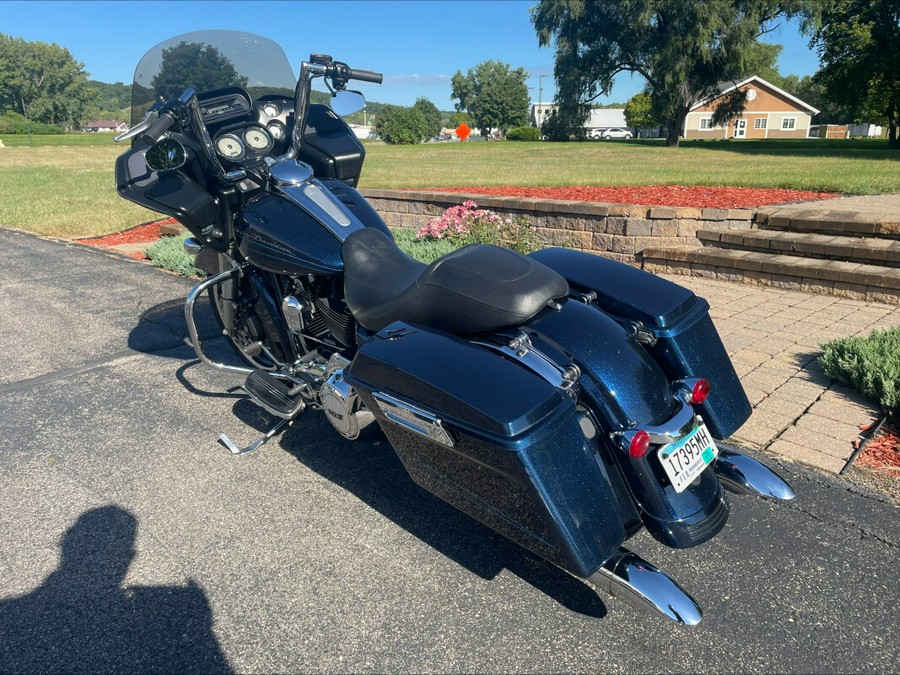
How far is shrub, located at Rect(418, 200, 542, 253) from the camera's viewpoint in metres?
7.52

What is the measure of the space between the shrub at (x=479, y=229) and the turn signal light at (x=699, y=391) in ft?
17.0

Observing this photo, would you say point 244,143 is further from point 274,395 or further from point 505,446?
point 505,446

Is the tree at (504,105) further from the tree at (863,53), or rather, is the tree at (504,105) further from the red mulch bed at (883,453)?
the red mulch bed at (883,453)

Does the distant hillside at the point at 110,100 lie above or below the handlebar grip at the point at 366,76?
above

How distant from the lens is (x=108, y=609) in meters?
2.32

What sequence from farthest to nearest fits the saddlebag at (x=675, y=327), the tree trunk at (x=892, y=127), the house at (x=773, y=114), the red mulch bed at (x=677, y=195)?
the house at (x=773, y=114) → the tree trunk at (x=892, y=127) → the red mulch bed at (x=677, y=195) → the saddlebag at (x=675, y=327)

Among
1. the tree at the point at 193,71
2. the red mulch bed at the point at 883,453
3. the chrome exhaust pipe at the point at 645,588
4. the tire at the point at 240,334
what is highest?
the tree at the point at 193,71

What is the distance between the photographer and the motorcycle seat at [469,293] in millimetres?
2158

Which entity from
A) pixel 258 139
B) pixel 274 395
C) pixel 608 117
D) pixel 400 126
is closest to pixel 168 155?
pixel 258 139

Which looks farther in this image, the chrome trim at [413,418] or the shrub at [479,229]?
the shrub at [479,229]

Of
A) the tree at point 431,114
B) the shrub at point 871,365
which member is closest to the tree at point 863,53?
the shrub at point 871,365

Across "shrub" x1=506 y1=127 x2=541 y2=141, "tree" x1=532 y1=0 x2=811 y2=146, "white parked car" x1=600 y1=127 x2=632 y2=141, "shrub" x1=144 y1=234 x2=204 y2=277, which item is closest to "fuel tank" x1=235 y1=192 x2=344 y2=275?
"shrub" x1=144 y1=234 x2=204 y2=277

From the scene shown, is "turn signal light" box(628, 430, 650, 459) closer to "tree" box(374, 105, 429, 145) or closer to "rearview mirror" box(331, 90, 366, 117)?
"rearview mirror" box(331, 90, 366, 117)

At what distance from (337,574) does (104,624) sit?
0.80 meters
